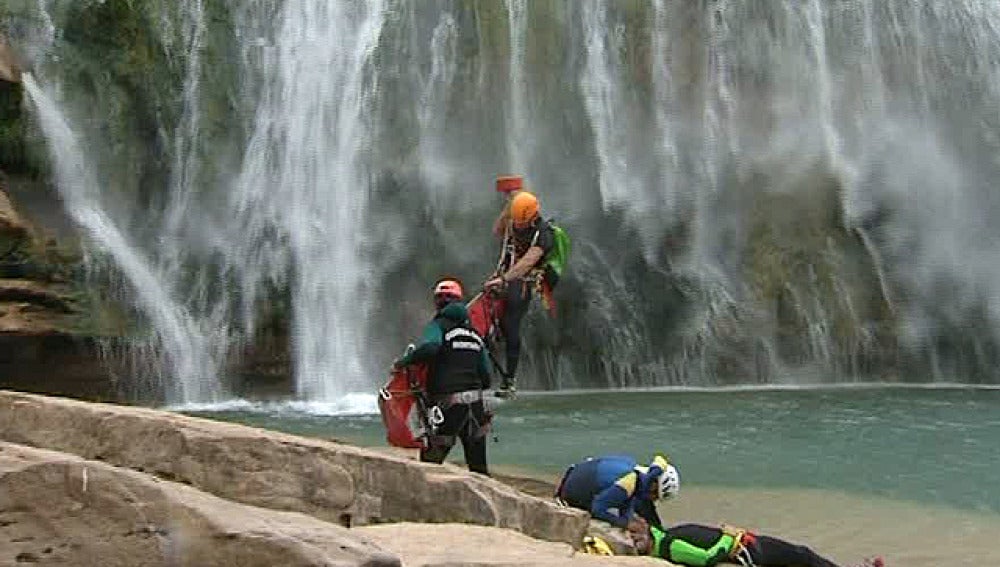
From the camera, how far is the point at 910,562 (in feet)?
21.3

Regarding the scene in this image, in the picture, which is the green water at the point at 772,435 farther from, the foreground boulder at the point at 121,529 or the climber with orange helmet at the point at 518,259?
the foreground boulder at the point at 121,529

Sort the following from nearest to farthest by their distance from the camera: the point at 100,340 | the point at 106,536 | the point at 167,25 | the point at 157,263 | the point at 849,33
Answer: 1. the point at 106,536
2. the point at 100,340
3. the point at 157,263
4. the point at 167,25
5. the point at 849,33

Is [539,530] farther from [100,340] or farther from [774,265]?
[774,265]

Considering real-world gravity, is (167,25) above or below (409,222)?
above

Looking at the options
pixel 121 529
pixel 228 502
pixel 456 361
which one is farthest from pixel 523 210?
pixel 121 529

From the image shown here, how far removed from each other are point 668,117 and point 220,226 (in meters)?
8.43

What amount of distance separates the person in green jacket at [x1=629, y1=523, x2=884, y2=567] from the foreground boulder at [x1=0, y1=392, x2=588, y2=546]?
116 centimetres

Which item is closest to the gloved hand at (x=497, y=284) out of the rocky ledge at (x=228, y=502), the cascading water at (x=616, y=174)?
the rocky ledge at (x=228, y=502)

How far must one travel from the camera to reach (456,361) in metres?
7.31

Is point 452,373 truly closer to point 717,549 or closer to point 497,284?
point 497,284

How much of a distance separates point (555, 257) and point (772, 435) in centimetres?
470

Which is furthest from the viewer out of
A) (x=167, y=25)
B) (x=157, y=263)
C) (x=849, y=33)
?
(x=849, y=33)

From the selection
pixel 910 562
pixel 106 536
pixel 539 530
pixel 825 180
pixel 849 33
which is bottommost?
pixel 910 562

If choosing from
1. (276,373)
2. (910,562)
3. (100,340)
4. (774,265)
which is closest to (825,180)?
(774,265)
